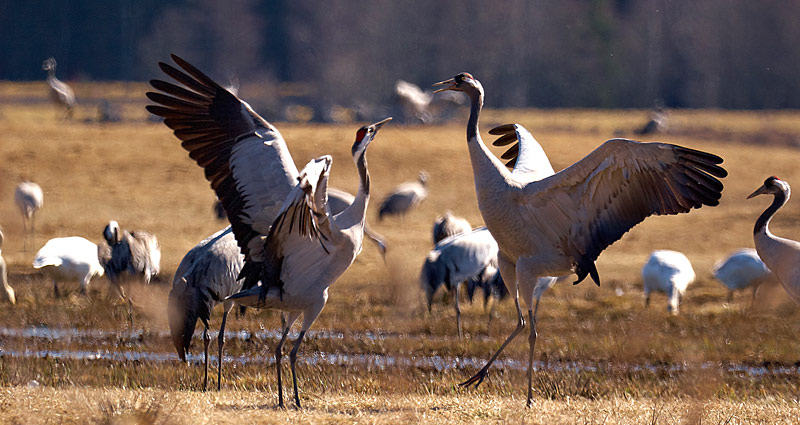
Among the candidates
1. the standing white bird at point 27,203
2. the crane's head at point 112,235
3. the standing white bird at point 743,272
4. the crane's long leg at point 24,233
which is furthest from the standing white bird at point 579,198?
the standing white bird at point 27,203

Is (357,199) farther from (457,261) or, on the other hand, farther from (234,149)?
(457,261)

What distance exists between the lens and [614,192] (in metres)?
5.97

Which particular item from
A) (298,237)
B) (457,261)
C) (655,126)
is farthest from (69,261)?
(655,126)

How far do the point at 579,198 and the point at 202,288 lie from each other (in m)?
2.65

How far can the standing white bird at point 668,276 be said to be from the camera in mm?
10398

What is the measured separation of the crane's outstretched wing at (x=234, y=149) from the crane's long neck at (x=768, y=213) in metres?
3.60

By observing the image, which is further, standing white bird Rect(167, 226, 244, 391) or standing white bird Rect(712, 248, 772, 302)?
standing white bird Rect(712, 248, 772, 302)

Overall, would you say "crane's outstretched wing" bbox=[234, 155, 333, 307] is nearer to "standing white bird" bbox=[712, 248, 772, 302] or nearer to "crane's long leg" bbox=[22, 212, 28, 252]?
"standing white bird" bbox=[712, 248, 772, 302]

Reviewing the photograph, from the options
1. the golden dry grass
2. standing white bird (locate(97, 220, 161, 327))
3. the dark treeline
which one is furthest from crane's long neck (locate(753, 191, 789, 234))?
the dark treeline

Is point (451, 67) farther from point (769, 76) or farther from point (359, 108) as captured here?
point (769, 76)

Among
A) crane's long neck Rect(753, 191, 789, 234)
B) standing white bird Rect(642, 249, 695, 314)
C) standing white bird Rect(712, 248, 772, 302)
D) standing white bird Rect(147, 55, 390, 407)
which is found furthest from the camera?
standing white bird Rect(712, 248, 772, 302)

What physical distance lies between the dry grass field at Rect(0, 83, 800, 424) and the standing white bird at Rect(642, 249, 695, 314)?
0.24 m

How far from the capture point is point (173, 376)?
707 centimetres

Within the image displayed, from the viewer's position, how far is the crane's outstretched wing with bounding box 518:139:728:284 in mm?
5789
